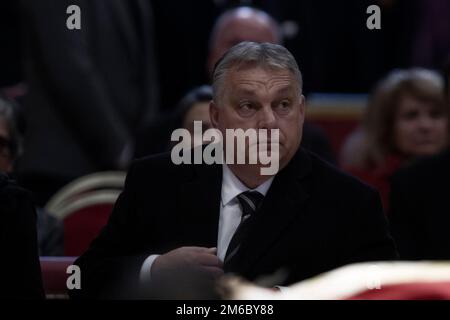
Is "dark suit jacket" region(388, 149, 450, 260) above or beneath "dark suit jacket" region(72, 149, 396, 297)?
beneath

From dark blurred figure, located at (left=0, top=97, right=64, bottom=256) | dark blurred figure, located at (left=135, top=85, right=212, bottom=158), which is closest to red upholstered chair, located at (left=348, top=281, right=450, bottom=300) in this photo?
dark blurred figure, located at (left=0, top=97, right=64, bottom=256)

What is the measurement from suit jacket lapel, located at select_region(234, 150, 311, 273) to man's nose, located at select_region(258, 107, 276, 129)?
0.16 m

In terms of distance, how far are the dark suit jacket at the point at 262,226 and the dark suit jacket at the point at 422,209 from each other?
85 centimetres

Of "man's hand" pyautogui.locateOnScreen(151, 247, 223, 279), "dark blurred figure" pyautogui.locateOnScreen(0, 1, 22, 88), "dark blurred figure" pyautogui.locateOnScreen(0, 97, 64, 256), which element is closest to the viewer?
"man's hand" pyautogui.locateOnScreen(151, 247, 223, 279)

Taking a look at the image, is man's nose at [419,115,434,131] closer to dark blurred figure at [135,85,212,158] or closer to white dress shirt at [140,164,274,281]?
dark blurred figure at [135,85,212,158]

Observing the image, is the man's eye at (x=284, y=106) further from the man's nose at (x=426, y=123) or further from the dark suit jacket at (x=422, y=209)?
the man's nose at (x=426, y=123)

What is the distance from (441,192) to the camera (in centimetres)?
362

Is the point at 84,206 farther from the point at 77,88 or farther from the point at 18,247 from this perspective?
the point at 18,247

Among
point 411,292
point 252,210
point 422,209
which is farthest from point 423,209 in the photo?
point 411,292

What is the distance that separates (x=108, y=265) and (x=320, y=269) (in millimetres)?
451

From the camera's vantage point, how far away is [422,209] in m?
3.57

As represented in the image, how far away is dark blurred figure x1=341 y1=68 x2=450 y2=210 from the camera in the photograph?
188 inches
